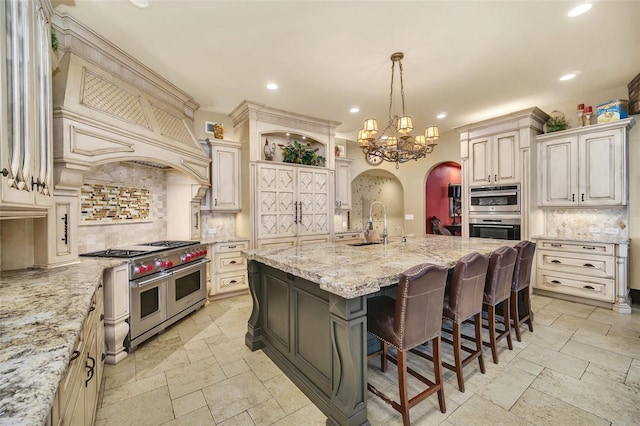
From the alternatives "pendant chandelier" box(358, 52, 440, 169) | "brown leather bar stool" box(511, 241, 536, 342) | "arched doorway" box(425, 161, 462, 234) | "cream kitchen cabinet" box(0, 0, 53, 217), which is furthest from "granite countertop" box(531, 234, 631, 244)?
"cream kitchen cabinet" box(0, 0, 53, 217)

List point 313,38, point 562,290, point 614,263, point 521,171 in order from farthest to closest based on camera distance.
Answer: point 521,171 < point 562,290 < point 614,263 < point 313,38

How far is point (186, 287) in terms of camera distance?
3373 millimetres

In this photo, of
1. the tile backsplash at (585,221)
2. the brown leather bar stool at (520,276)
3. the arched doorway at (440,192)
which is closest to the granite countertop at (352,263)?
the brown leather bar stool at (520,276)

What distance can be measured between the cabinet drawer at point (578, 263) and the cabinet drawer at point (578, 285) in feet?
0.24

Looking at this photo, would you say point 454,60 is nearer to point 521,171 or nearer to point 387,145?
point 387,145

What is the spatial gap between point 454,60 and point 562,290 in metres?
3.52

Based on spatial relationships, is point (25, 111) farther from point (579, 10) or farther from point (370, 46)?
point (579, 10)

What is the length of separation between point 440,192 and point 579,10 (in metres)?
5.83

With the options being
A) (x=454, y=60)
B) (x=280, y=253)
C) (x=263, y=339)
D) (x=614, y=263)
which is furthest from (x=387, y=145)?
(x=614, y=263)

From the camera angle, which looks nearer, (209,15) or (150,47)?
(209,15)

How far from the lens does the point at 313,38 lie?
270 cm

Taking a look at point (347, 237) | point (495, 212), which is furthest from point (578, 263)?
point (347, 237)

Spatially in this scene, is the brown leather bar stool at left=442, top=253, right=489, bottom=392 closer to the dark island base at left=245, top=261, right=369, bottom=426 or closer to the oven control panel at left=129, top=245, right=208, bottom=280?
the dark island base at left=245, top=261, right=369, bottom=426

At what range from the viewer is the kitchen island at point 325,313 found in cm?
163
